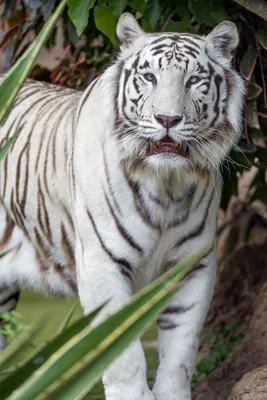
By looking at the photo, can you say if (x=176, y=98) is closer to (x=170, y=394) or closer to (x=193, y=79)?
(x=193, y=79)

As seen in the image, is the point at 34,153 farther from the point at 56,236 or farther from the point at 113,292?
the point at 113,292

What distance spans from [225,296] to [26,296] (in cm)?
201

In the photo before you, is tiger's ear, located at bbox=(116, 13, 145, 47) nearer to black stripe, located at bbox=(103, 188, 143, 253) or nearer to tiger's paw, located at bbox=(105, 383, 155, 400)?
black stripe, located at bbox=(103, 188, 143, 253)

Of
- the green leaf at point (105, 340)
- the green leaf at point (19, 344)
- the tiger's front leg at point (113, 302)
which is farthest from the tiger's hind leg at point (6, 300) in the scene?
the green leaf at point (105, 340)

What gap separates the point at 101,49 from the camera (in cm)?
483

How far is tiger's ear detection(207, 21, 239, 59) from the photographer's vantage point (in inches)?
136

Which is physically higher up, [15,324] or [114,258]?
[15,324]

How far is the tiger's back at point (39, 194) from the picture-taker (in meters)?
4.01

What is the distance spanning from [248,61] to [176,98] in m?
0.76

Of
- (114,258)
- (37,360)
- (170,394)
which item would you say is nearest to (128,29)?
(114,258)

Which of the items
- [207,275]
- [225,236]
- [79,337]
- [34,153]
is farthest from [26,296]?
[79,337]

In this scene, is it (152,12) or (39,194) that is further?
(39,194)

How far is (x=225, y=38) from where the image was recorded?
3.49 meters

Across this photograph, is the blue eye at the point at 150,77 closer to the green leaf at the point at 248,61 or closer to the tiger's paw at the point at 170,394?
the green leaf at the point at 248,61
